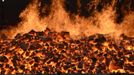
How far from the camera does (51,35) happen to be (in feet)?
25.6

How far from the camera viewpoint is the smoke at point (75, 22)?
809 centimetres

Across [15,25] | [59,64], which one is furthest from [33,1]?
[59,64]

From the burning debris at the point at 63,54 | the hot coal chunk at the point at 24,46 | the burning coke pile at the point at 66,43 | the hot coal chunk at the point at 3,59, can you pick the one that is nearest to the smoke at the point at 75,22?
the burning coke pile at the point at 66,43

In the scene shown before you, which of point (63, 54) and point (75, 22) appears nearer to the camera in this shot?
point (63, 54)

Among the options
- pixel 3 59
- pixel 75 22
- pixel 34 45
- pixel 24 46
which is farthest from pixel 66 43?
pixel 3 59

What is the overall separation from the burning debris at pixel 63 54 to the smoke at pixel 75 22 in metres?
0.24

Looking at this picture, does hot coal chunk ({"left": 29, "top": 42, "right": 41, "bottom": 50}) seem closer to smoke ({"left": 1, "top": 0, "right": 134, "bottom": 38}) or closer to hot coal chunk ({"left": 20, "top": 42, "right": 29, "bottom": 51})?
hot coal chunk ({"left": 20, "top": 42, "right": 29, "bottom": 51})

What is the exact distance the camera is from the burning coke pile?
6996 millimetres

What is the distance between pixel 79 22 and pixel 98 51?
3.59 feet

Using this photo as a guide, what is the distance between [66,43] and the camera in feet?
24.8

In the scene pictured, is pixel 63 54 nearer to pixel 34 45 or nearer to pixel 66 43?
pixel 66 43

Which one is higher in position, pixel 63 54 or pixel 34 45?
pixel 34 45

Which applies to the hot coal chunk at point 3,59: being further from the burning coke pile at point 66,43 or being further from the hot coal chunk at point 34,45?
the hot coal chunk at point 34,45

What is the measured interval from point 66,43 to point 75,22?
782 millimetres
